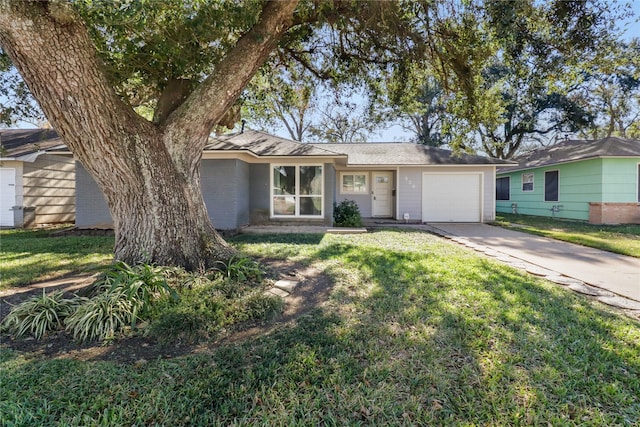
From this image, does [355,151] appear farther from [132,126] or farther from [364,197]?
[132,126]

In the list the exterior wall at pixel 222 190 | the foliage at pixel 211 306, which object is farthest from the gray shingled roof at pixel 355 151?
the foliage at pixel 211 306

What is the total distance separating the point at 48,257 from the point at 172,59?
4.64 m

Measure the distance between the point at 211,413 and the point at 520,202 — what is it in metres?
18.9

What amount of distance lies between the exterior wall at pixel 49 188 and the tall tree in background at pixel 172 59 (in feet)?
25.9

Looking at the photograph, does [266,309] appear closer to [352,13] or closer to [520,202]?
[352,13]

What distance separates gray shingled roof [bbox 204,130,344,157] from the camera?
31.1 feet

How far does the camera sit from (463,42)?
6.77 m

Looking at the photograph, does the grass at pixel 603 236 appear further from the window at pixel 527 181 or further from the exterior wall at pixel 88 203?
the exterior wall at pixel 88 203

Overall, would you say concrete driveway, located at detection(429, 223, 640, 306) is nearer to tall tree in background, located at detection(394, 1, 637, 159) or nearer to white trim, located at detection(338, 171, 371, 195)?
tall tree in background, located at detection(394, 1, 637, 159)

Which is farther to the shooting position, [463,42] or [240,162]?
[240,162]

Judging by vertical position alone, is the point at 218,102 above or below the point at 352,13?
below

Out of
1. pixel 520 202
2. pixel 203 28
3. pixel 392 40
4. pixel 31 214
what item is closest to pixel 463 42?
pixel 392 40

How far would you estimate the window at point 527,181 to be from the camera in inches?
628

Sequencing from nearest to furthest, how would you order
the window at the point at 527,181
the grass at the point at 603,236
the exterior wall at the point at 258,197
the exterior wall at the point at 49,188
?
the grass at the point at 603,236 < the exterior wall at the point at 258,197 < the exterior wall at the point at 49,188 < the window at the point at 527,181
